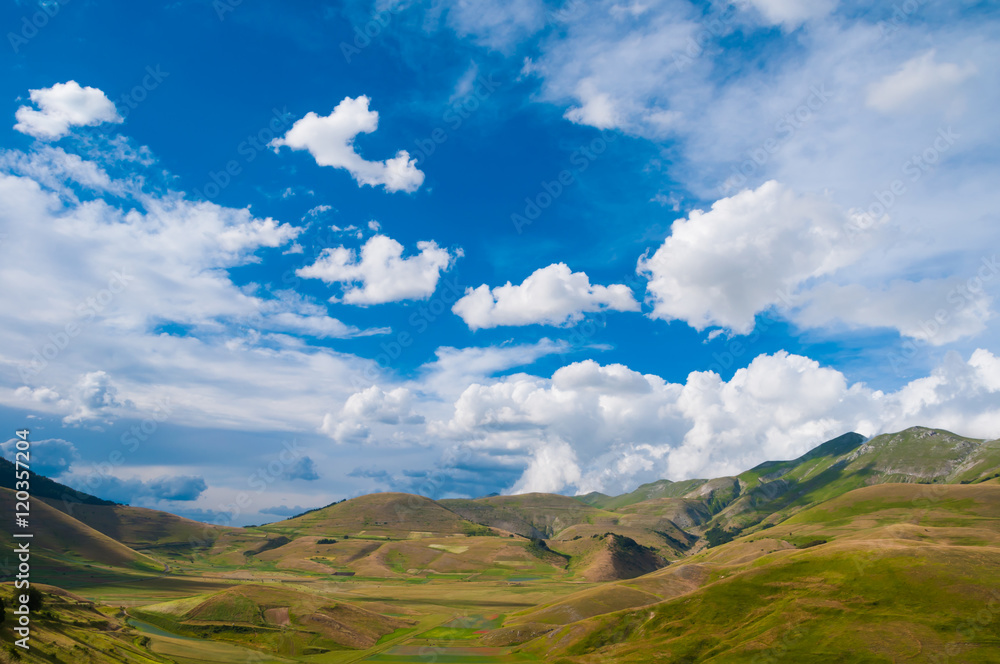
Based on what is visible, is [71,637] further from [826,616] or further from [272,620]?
[826,616]

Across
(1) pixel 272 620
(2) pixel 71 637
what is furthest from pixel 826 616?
(1) pixel 272 620

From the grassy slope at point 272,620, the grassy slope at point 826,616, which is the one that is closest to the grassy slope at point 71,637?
the grassy slope at point 272,620

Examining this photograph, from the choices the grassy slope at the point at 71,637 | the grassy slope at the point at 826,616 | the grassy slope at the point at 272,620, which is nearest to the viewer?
the grassy slope at the point at 71,637

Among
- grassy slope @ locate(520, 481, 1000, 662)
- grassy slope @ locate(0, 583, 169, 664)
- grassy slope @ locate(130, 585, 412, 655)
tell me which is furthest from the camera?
grassy slope @ locate(130, 585, 412, 655)

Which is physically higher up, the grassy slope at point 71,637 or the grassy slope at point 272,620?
the grassy slope at point 71,637

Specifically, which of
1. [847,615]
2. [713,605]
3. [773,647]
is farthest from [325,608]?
[847,615]

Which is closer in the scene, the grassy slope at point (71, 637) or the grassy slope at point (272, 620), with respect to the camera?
the grassy slope at point (71, 637)

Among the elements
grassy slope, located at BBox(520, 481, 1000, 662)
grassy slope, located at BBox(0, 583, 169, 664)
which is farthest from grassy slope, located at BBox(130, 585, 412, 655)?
grassy slope, located at BBox(520, 481, 1000, 662)

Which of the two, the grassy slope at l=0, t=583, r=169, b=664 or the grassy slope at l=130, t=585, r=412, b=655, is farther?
the grassy slope at l=130, t=585, r=412, b=655

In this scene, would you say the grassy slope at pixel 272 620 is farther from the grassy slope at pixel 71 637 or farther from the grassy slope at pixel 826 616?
the grassy slope at pixel 826 616

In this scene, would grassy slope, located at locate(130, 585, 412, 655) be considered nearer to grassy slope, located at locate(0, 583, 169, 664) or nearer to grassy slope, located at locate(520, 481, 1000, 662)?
grassy slope, located at locate(0, 583, 169, 664)

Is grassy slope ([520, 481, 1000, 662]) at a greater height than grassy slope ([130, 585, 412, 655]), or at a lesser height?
greater

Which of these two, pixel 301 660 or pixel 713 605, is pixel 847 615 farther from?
pixel 301 660

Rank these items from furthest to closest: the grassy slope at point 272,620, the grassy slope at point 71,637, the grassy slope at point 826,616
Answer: the grassy slope at point 272,620 < the grassy slope at point 826,616 < the grassy slope at point 71,637
